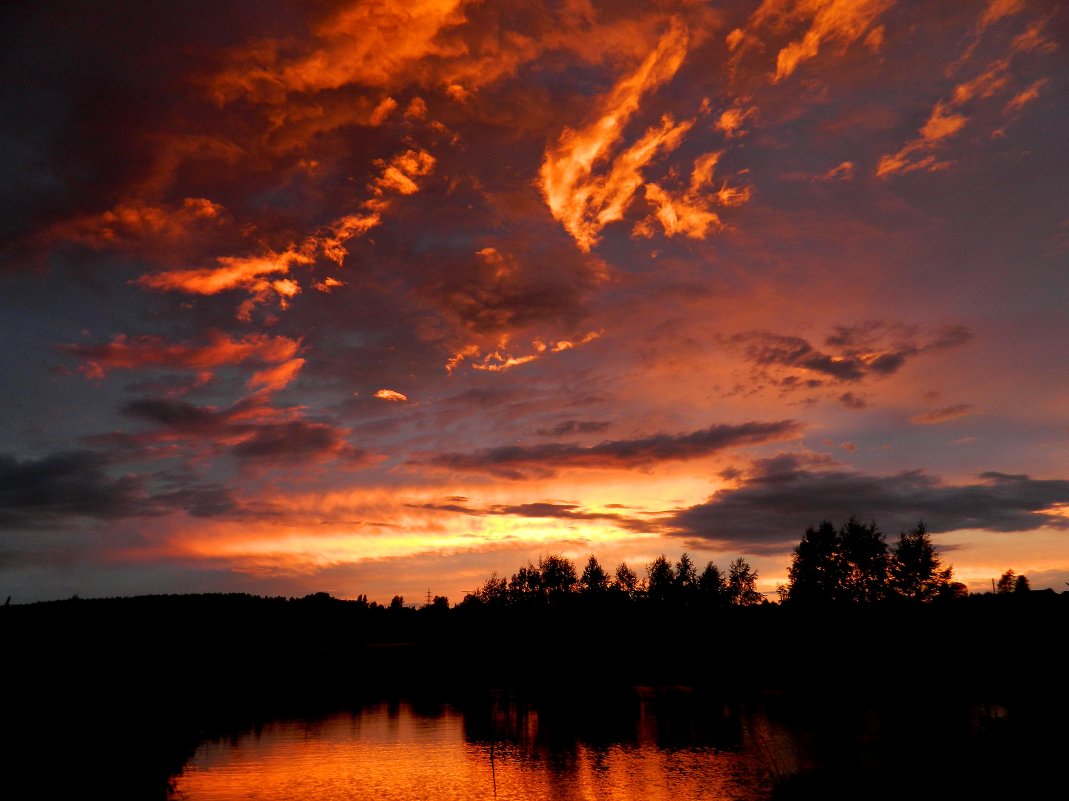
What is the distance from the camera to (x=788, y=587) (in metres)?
165

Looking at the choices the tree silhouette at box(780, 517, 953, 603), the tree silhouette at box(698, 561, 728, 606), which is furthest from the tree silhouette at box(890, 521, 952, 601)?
the tree silhouette at box(698, 561, 728, 606)

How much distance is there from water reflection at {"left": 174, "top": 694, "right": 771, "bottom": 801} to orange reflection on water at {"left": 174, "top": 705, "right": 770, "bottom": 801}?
10cm

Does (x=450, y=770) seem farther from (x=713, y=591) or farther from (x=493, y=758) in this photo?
(x=713, y=591)

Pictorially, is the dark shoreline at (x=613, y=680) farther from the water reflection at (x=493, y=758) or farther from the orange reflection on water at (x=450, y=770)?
the orange reflection on water at (x=450, y=770)

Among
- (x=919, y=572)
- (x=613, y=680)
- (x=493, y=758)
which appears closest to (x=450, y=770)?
(x=493, y=758)

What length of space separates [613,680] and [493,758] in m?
61.0

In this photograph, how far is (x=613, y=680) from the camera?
115312 millimetres

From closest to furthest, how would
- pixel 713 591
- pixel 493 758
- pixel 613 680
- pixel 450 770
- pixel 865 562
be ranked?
pixel 450 770
pixel 493 758
pixel 613 680
pixel 865 562
pixel 713 591

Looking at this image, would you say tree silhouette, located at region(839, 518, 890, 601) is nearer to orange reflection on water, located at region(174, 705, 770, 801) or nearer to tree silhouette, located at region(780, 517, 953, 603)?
tree silhouette, located at region(780, 517, 953, 603)

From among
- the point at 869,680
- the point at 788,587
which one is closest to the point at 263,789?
the point at 869,680

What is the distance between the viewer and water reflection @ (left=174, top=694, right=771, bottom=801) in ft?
157

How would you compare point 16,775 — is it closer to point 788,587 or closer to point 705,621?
point 705,621

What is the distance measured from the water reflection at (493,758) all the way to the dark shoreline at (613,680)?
330cm

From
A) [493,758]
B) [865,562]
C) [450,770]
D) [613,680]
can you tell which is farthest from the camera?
[865,562]
